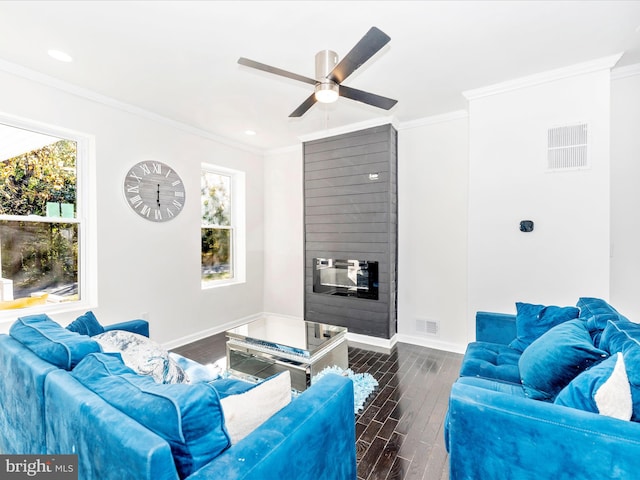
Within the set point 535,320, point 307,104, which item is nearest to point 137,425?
point 307,104

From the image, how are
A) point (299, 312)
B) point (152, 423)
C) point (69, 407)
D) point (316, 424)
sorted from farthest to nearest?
point (299, 312) → point (316, 424) → point (69, 407) → point (152, 423)

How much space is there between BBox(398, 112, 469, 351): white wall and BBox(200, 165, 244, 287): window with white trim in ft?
8.17

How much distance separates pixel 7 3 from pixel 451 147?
155 inches

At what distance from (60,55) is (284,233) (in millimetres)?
3235

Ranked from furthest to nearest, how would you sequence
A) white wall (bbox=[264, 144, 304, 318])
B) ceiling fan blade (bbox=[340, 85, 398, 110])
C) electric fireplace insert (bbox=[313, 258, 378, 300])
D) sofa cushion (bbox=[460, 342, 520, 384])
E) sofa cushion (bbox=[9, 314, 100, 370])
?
white wall (bbox=[264, 144, 304, 318]) < electric fireplace insert (bbox=[313, 258, 378, 300]) < ceiling fan blade (bbox=[340, 85, 398, 110]) < sofa cushion (bbox=[460, 342, 520, 384]) < sofa cushion (bbox=[9, 314, 100, 370])

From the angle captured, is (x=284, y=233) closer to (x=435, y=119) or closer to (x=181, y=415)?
(x=435, y=119)

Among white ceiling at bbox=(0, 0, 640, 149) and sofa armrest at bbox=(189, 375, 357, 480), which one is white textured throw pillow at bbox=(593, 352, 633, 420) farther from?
→ white ceiling at bbox=(0, 0, 640, 149)

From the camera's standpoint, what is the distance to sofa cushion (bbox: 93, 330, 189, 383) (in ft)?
5.22

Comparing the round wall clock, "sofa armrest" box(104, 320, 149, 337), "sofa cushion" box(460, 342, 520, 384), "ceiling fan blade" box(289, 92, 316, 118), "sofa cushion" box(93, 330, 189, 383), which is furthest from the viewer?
the round wall clock

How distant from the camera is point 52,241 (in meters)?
2.92

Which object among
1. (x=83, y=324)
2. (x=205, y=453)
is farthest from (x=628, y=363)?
(x=83, y=324)

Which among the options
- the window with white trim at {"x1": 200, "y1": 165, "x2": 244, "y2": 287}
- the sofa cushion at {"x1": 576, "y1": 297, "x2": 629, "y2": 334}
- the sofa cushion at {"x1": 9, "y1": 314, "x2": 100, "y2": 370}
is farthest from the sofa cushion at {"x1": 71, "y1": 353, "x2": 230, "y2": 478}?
the window with white trim at {"x1": 200, "y1": 165, "x2": 244, "y2": 287}

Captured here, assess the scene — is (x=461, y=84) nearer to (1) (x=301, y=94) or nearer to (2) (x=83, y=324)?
(1) (x=301, y=94)

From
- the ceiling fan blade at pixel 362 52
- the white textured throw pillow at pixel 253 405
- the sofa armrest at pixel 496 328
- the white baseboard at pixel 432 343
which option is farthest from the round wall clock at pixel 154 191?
the sofa armrest at pixel 496 328
